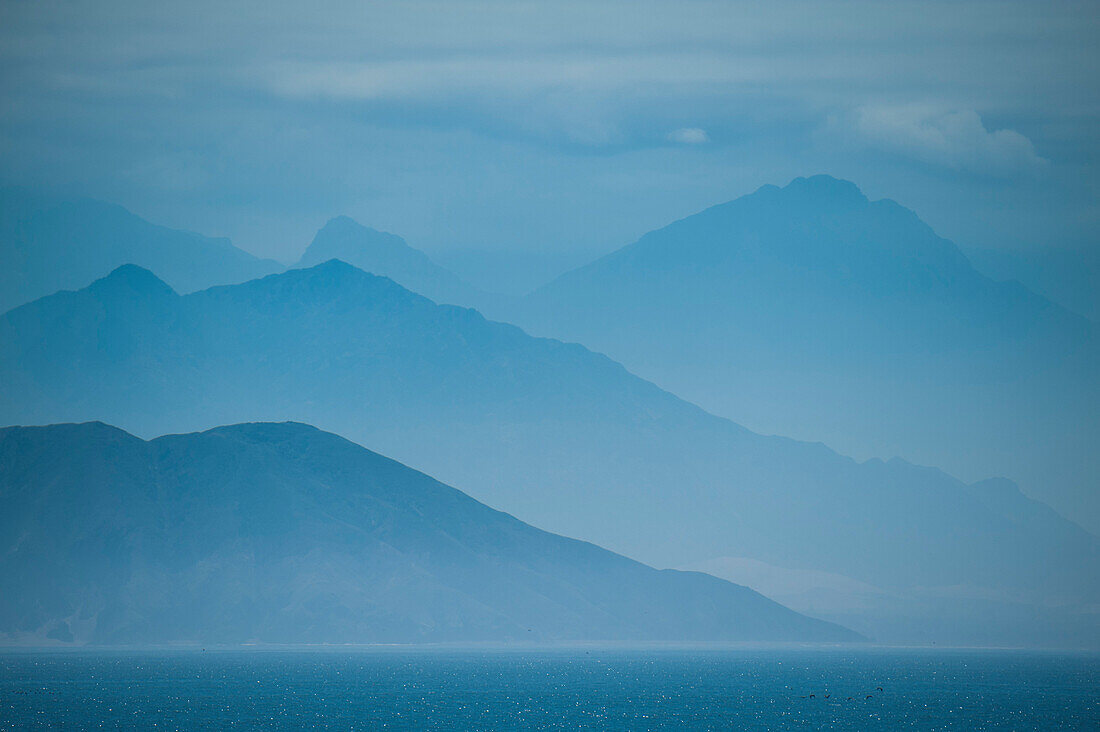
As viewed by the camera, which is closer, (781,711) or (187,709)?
(187,709)

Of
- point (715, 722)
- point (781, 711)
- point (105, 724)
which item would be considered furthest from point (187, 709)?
point (781, 711)

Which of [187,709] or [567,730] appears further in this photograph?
[187,709]

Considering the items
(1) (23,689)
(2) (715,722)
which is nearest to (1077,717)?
(2) (715,722)

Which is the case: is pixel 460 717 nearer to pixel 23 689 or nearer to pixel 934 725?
pixel 934 725

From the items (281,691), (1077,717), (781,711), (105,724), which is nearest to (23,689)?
(281,691)

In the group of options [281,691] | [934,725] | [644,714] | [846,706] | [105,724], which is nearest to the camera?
[105,724]

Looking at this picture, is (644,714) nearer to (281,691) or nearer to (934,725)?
(934,725)

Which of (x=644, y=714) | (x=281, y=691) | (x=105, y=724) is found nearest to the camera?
(x=105, y=724)

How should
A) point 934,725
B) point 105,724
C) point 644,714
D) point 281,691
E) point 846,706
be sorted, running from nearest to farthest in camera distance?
point 105,724
point 934,725
point 644,714
point 846,706
point 281,691

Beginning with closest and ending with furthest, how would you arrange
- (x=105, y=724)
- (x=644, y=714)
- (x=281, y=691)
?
(x=105, y=724) < (x=644, y=714) < (x=281, y=691)
